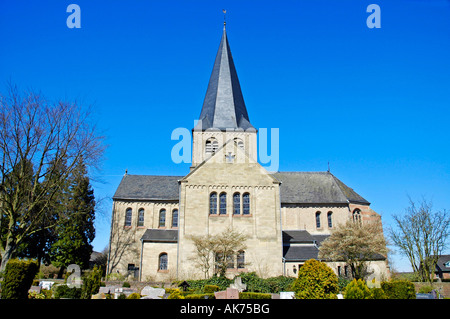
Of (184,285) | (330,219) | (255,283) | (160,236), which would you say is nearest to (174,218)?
(160,236)

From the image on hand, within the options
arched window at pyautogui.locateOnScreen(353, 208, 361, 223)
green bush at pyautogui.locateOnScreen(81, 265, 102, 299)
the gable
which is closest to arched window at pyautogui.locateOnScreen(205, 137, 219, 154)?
the gable

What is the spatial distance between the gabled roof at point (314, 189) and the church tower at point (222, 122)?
5379 mm

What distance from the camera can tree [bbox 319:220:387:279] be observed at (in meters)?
26.9

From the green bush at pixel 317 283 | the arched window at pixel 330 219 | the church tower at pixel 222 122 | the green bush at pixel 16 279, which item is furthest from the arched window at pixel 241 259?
the green bush at pixel 16 279

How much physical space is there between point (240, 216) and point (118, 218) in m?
15.2

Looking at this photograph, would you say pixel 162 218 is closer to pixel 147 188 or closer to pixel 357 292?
pixel 147 188

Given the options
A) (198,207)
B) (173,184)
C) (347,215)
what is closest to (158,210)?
(173,184)

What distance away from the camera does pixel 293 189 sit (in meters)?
37.8

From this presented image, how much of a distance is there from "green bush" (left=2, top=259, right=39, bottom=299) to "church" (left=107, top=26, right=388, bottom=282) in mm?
12949

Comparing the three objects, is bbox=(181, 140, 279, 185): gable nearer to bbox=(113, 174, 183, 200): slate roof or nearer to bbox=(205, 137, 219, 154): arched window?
bbox=(205, 137, 219, 154): arched window

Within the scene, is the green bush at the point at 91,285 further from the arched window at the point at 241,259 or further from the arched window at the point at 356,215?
the arched window at the point at 356,215

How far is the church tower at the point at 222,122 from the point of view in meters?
38.1
